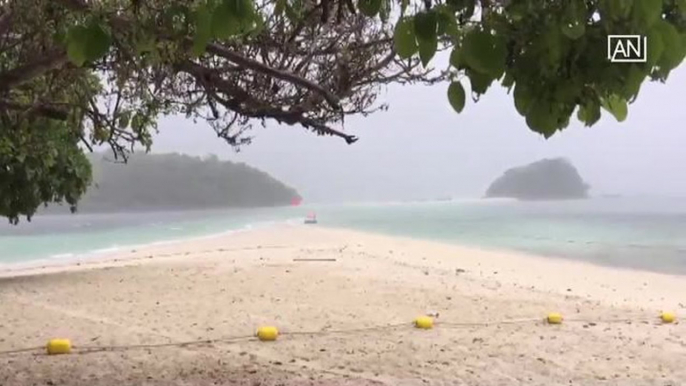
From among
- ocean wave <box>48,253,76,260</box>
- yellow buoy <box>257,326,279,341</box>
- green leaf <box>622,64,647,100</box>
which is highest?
green leaf <box>622,64,647,100</box>

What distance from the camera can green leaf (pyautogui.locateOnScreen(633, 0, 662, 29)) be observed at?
3.11 feet

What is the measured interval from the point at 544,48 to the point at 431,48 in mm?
197

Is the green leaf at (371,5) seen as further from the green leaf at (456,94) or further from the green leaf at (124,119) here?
the green leaf at (124,119)

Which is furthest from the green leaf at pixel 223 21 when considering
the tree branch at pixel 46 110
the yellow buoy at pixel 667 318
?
the yellow buoy at pixel 667 318

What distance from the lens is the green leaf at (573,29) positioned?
1106 mm

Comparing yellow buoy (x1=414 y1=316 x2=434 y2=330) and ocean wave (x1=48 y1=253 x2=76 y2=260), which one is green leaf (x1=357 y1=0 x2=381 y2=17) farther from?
ocean wave (x1=48 y1=253 x2=76 y2=260)

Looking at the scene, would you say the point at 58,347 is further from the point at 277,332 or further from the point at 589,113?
the point at 589,113

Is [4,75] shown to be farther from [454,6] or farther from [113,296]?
[113,296]

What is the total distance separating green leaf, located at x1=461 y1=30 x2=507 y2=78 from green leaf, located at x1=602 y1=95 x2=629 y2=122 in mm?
339

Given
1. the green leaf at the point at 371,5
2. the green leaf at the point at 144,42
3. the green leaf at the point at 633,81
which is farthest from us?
the green leaf at the point at 144,42

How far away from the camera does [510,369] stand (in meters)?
4.51

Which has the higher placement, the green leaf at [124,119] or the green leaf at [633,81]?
the green leaf at [124,119]

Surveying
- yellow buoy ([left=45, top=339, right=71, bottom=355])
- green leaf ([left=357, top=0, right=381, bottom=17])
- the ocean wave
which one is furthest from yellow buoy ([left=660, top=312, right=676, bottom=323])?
the ocean wave

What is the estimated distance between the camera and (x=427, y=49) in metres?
1.10
